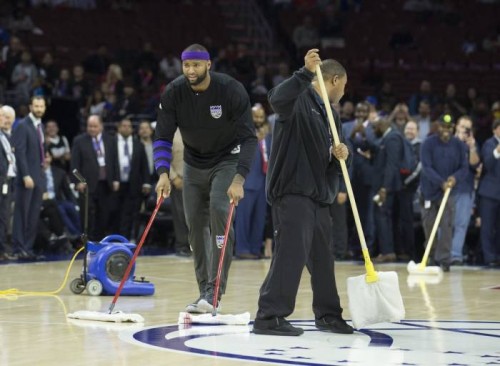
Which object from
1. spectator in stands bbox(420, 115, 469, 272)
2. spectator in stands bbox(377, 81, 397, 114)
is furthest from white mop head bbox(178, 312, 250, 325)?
spectator in stands bbox(377, 81, 397, 114)

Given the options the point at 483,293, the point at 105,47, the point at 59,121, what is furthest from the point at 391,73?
the point at 483,293

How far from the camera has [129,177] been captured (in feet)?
59.7

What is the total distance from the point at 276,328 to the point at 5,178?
26.7ft

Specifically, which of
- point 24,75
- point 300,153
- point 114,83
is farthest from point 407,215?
point 300,153

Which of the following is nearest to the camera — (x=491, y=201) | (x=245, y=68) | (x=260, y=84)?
(x=491, y=201)

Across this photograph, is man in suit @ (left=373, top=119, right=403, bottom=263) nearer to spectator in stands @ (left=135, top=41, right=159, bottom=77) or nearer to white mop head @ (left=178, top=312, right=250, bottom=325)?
white mop head @ (left=178, top=312, right=250, bottom=325)

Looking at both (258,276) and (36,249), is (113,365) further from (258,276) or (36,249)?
(36,249)

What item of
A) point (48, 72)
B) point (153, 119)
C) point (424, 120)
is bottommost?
point (424, 120)

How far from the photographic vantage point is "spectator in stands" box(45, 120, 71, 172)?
61.7ft

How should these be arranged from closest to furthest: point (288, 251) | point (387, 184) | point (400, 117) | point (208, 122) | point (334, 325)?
point (288, 251), point (334, 325), point (208, 122), point (387, 184), point (400, 117)

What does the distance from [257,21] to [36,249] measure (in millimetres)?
10972

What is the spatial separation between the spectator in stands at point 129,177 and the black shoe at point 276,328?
9.82 metres

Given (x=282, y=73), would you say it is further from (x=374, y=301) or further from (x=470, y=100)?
(x=374, y=301)

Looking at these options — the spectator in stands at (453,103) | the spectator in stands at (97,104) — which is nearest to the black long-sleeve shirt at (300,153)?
the spectator in stands at (453,103)
